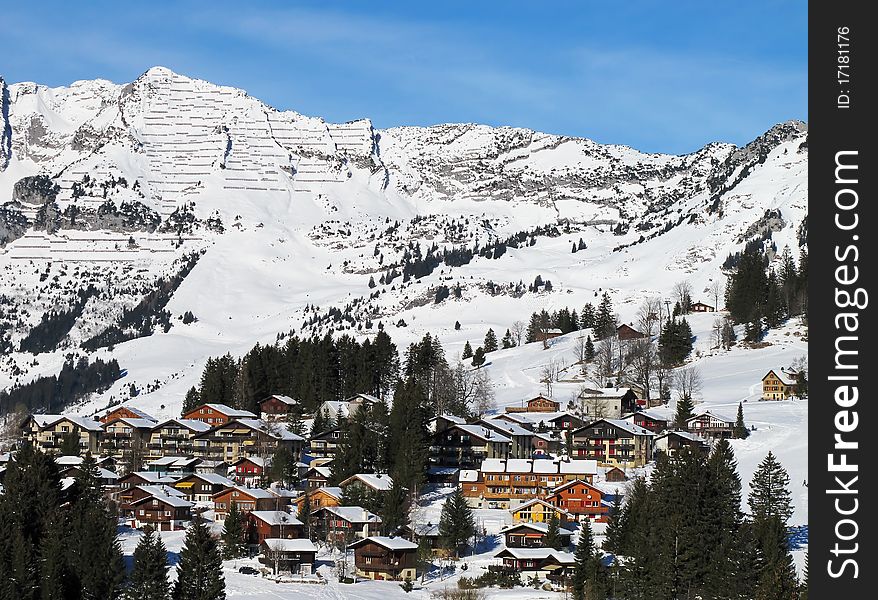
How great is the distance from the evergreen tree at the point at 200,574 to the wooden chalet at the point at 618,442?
4529 centimetres

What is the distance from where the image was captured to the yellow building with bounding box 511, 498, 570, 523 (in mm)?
79750

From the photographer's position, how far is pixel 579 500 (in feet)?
272

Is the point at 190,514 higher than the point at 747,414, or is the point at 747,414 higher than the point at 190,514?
the point at 747,414

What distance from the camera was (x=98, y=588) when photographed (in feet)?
199

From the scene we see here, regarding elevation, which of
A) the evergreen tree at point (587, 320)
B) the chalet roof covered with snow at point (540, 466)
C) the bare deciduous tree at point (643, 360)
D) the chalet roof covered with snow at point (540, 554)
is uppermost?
the evergreen tree at point (587, 320)

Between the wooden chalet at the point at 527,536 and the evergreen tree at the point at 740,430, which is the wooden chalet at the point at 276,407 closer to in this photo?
the evergreen tree at the point at 740,430

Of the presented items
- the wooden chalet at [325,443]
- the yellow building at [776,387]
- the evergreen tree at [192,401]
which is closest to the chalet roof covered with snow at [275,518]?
the wooden chalet at [325,443]

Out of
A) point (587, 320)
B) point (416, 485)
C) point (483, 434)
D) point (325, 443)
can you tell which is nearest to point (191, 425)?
point (325, 443)

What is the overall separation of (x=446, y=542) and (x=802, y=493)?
23.2m

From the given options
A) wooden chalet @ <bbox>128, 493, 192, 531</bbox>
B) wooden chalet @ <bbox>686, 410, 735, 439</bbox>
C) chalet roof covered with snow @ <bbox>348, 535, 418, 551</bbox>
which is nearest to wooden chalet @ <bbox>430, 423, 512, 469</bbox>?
wooden chalet @ <bbox>686, 410, 735, 439</bbox>

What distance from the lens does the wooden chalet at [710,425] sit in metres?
96.2
